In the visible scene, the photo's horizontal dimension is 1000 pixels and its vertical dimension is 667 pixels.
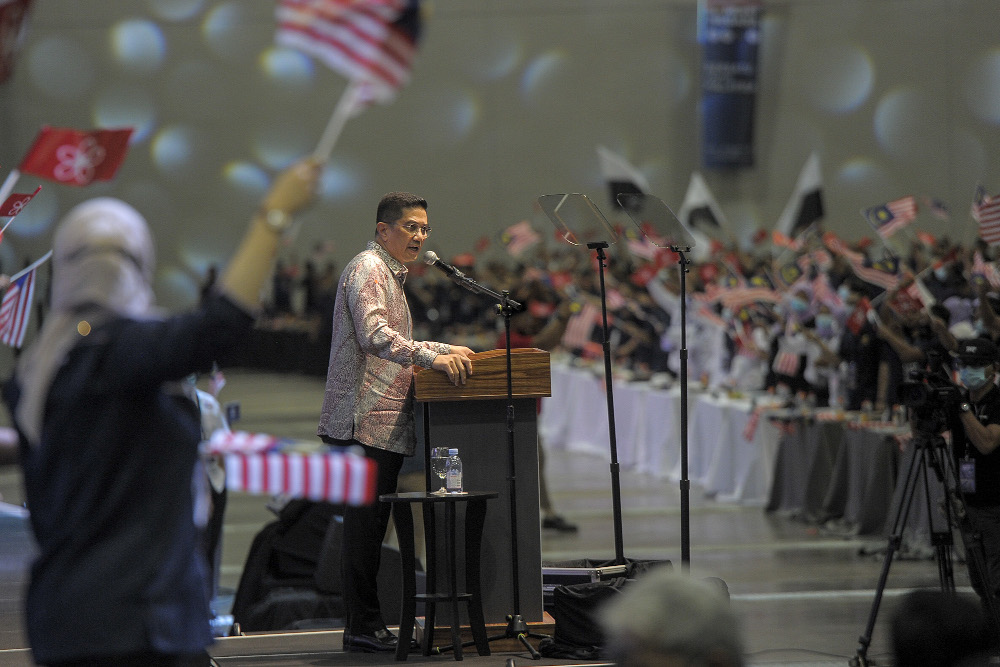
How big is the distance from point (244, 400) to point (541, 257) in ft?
18.0

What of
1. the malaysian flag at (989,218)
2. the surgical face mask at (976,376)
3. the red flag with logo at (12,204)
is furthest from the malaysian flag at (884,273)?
the red flag with logo at (12,204)

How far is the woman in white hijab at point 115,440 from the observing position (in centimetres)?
211

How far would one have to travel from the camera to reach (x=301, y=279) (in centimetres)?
2567

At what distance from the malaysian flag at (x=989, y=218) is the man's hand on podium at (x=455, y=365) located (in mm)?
5030

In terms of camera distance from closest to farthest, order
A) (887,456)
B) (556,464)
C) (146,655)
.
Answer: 1. (146,655)
2. (887,456)
3. (556,464)

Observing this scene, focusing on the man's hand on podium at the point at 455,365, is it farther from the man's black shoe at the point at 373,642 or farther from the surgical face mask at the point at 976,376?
the surgical face mask at the point at 976,376

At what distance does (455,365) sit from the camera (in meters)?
4.86

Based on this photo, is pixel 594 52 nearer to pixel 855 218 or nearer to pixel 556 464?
pixel 855 218

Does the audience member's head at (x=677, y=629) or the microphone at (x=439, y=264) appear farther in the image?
the microphone at (x=439, y=264)

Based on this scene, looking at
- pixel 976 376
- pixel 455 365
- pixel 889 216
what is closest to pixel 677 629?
pixel 455 365

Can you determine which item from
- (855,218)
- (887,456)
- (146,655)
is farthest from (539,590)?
(855,218)

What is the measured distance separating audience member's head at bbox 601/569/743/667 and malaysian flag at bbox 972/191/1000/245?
7460mm

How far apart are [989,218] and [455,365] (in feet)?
17.5

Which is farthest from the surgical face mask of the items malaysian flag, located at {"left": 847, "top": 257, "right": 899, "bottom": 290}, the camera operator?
malaysian flag, located at {"left": 847, "top": 257, "right": 899, "bottom": 290}
